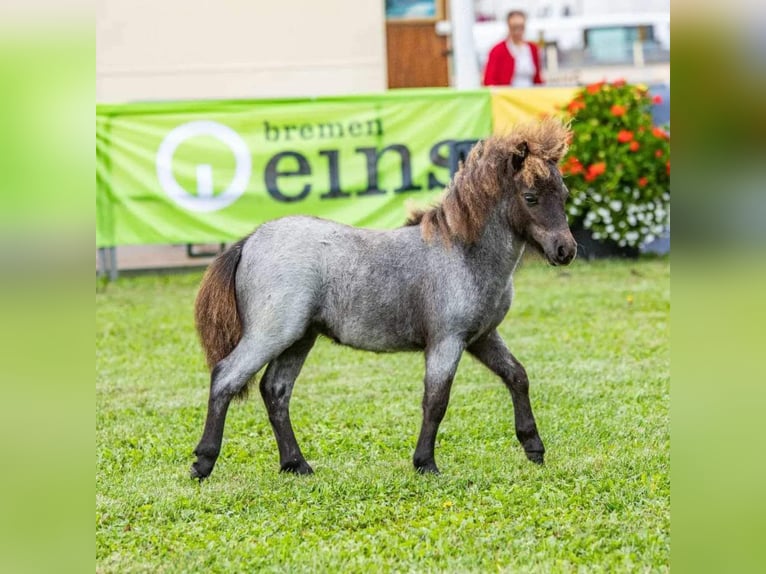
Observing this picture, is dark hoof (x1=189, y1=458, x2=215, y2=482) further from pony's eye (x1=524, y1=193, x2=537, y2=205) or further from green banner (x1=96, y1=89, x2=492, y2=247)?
green banner (x1=96, y1=89, x2=492, y2=247)

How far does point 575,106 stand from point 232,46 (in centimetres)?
483

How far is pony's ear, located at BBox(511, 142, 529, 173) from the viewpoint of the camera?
189 inches

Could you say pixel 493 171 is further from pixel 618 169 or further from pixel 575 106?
pixel 575 106

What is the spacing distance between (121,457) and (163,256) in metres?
7.08

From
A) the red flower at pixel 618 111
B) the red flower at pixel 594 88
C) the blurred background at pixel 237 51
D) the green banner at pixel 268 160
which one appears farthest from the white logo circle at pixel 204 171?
the red flower at pixel 618 111

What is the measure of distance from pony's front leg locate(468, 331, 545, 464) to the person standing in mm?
7874

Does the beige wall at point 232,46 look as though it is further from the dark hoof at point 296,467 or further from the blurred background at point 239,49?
the dark hoof at point 296,467

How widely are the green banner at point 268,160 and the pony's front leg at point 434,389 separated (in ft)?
21.5

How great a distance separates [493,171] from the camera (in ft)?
15.9

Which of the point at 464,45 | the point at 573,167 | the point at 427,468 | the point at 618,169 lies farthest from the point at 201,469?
the point at 464,45

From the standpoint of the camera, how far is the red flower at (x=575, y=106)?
11.6 meters
